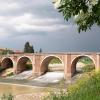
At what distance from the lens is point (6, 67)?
69.2 metres

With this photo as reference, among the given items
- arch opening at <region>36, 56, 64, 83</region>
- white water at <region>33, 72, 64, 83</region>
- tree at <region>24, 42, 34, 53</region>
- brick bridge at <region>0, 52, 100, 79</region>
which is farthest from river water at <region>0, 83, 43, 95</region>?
tree at <region>24, 42, 34, 53</region>

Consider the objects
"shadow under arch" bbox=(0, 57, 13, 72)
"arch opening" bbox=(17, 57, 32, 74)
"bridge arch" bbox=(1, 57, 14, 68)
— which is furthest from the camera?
"bridge arch" bbox=(1, 57, 14, 68)

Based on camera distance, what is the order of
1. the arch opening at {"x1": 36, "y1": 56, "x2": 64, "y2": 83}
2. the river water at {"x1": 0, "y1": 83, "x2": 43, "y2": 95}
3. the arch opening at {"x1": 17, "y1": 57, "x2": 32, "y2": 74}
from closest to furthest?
the river water at {"x1": 0, "y1": 83, "x2": 43, "y2": 95}, the arch opening at {"x1": 36, "y1": 56, "x2": 64, "y2": 83}, the arch opening at {"x1": 17, "y1": 57, "x2": 32, "y2": 74}

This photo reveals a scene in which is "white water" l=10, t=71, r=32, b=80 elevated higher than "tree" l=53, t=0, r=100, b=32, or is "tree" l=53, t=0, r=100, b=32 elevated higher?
"tree" l=53, t=0, r=100, b=32

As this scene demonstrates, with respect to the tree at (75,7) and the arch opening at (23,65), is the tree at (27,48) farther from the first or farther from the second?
the tree at (75,7)

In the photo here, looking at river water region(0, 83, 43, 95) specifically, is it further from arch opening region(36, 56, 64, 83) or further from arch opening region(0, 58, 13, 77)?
arch opening region(0, 58, 13, 77)

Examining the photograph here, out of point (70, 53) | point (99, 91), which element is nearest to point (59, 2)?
point (99, 91)

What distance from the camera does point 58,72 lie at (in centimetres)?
5769

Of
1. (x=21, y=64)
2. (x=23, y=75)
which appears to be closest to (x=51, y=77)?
(x=23, y=75)

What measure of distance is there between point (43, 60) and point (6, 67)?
41.4ft

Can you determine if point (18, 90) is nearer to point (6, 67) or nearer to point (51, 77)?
point (51, 77)

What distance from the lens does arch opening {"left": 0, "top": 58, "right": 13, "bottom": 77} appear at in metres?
63.8

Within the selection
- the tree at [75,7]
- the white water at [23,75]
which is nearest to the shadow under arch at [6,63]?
the white water at [23,75]

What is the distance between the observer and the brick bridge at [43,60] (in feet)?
177
